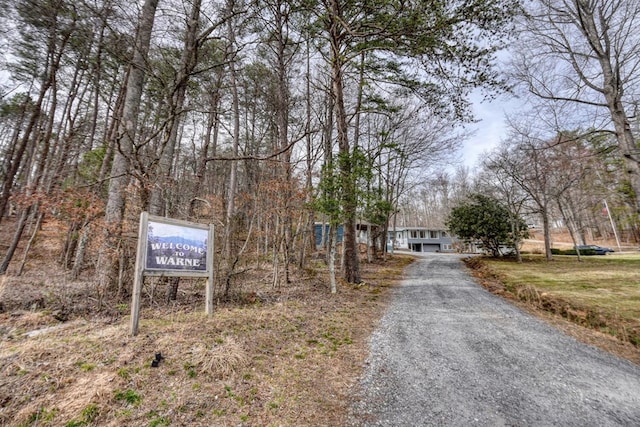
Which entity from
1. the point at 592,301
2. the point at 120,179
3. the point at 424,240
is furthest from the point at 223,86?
the point at 424,240

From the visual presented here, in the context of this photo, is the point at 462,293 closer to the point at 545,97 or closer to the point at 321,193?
the point at 321,193

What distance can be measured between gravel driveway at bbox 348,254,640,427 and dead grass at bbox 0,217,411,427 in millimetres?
376

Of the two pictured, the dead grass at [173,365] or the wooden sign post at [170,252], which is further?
the wooden sign post at [170,252]

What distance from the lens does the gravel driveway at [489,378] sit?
230cm

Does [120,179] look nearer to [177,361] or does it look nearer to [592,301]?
[177,361]

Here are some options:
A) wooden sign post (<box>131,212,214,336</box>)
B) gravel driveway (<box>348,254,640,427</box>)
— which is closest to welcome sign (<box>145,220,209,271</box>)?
wooden sign post (<box>131,212,214,336</box>)

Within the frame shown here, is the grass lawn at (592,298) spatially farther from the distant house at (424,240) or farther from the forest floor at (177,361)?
the distant house at (424,240)

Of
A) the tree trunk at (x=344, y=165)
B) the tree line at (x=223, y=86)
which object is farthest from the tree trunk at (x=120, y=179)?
the tree trunk at (x=344, y=165)

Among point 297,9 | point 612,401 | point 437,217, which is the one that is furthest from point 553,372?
point 437,217

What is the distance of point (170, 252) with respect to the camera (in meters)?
3.83

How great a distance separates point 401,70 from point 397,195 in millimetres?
11213

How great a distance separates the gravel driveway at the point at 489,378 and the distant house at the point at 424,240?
110ft

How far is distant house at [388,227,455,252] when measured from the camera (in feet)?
123

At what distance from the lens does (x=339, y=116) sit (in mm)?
8602
